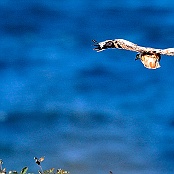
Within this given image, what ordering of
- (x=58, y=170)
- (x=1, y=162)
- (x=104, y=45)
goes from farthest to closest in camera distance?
(x=104, y=45), (x=58, y=170), (x=1, y=162)

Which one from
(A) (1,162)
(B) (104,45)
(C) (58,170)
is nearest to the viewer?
(A) (1,162)

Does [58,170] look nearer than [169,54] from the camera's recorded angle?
Yes

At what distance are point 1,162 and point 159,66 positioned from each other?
767 centimetres

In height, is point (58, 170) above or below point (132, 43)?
below

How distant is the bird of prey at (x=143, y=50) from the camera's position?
11.4m

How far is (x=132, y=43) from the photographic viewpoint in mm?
11469

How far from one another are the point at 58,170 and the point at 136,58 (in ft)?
23.0

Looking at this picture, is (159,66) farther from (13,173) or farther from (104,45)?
(13,173)

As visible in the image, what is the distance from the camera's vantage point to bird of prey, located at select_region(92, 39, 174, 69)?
11.4 metres

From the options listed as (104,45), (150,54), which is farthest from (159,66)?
(104,45)

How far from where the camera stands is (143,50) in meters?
11.7

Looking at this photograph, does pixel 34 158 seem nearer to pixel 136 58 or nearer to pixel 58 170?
pixel 58 170

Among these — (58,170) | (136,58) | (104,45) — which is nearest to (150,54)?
(136,58)

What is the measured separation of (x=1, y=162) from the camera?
16.9 feet
